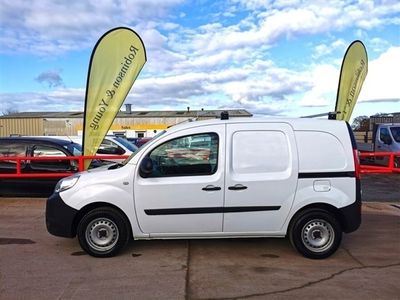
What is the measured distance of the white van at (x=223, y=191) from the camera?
599 centimetres

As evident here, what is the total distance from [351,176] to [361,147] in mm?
18926

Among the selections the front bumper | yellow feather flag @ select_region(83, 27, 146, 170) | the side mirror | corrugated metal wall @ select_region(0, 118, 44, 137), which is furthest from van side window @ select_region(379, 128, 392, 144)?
corrugated metal wall @ select_region(0, 118, 44, 137)

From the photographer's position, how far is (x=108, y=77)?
10398mm

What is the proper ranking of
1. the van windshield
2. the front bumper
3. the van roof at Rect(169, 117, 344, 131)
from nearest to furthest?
the front bumper, the van roof at Rect(169, 117, 344, 131), the van windshield

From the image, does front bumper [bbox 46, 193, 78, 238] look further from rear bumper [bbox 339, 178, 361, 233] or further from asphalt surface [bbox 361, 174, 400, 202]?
asphalt surface [bbox 361, 174, 400, 202]

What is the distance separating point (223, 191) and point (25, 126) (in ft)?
219

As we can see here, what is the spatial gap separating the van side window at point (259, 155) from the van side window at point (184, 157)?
29 centimetres

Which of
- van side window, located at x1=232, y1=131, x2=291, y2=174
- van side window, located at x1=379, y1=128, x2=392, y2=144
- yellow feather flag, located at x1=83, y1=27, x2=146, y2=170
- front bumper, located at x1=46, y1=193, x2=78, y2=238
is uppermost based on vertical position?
yellow feather flag, located at x1=83, y1=27, x2=146, y2=170

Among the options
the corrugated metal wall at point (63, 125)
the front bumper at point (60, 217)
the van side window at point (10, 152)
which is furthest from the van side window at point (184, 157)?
the corrugated metal wall at point (63, 125)

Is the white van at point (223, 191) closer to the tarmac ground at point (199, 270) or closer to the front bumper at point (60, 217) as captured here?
the front bumper at point (60, 217)

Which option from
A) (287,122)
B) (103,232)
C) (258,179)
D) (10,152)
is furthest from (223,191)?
(10,152)

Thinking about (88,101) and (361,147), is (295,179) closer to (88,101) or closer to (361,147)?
(88,101)

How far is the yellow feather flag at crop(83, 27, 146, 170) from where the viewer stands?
408 inches

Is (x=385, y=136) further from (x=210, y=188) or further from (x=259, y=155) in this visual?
(x=210, y=188)
